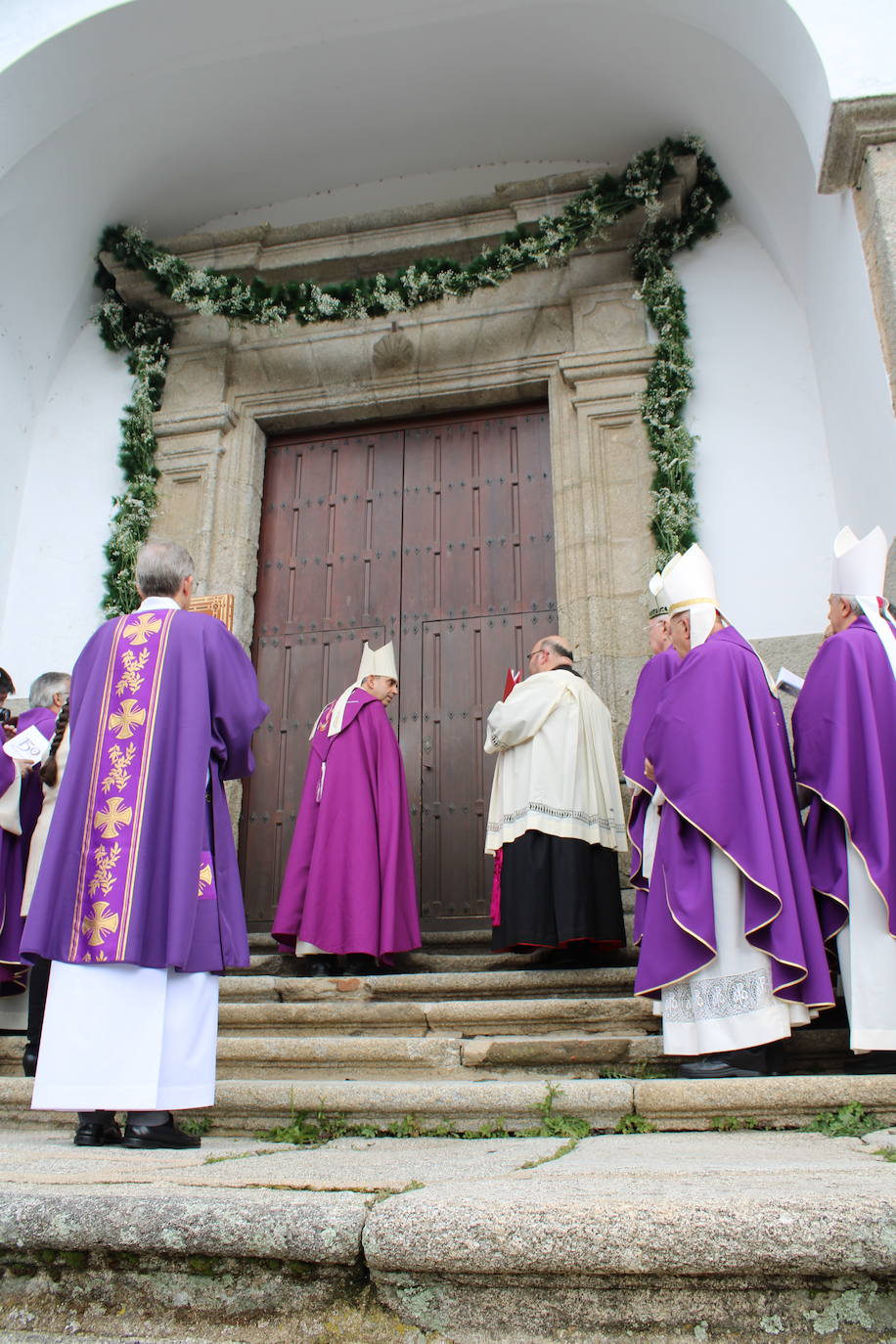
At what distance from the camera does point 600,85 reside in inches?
240

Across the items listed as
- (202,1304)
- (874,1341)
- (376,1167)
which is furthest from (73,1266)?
(874,1341)

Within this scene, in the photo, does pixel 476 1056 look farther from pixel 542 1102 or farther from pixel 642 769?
pixel 642 769

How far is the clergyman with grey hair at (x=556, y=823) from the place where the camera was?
172 inches

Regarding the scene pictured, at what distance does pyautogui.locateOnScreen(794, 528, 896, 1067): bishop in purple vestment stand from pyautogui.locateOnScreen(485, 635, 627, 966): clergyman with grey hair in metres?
1.22

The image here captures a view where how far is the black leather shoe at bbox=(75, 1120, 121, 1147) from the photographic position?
2.68 metres

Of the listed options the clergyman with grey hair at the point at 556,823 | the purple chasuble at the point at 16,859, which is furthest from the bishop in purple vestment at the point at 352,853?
the purple chasuble at the point at 16,859

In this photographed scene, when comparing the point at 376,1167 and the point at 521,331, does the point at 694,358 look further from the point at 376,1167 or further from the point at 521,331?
the point at 376,1167

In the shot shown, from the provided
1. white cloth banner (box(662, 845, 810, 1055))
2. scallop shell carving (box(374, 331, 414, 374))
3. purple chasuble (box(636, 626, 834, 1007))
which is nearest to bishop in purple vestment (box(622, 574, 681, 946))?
purple chasuble (box(636, 626, 834, 1007))

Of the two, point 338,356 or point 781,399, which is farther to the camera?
point 338,356

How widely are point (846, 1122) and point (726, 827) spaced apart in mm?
894

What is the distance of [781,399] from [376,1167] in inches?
191

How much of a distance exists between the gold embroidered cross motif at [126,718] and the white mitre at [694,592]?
1.95 metres

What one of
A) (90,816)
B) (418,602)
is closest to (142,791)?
(90,816)

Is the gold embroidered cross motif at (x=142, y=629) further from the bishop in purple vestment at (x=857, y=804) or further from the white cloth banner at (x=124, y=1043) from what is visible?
the bishop in purple vestment at (x=857, y=804)
